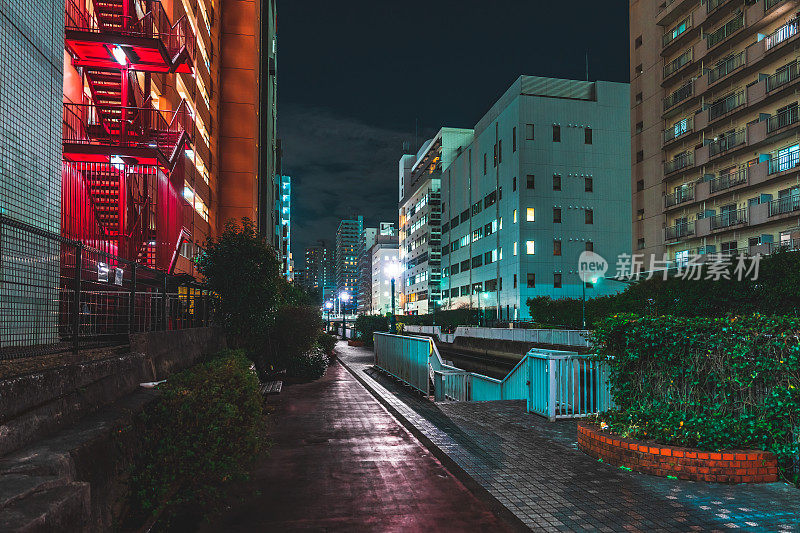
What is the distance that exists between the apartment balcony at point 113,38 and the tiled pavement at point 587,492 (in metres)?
12.7

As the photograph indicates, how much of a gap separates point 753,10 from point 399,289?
340ft

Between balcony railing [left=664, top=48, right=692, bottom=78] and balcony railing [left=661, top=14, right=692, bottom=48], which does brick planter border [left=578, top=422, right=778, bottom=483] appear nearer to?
balcony railing [left=664, top=48, right=692, bottom=78]

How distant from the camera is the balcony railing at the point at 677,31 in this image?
46.1m

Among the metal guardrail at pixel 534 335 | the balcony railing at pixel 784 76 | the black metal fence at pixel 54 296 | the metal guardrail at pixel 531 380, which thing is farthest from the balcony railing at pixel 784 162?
the black metal fence at pixel 54 296

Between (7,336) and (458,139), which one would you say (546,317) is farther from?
(458,139)

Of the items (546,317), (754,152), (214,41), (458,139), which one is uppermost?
(458,139)

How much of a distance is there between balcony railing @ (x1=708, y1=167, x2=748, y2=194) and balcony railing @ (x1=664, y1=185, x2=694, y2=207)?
2.42m

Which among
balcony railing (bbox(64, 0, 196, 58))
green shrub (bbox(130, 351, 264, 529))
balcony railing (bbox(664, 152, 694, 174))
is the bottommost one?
green shrub (bbox(130, 351, 264, 529))

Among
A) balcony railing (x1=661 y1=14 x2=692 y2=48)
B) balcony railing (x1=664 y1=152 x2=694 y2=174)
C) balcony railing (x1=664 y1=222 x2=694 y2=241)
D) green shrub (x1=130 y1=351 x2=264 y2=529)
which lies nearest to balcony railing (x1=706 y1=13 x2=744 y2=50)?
balcony railing (x1=661 y1=14 x2=692 y2=48)

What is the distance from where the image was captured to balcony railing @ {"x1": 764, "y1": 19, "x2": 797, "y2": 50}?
117ft

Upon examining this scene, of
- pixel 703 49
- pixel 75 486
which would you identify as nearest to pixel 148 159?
pixel 75 486

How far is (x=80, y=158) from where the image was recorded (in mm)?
14484

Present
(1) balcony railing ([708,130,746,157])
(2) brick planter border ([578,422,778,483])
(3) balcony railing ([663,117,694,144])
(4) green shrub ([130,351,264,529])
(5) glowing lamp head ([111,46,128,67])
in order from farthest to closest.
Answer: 1. (3) balcony railing ([663,117,694,144])
2. (1) balcony railing ([708,130,746,157])
3. (5) glowing lamp head ([111,46,128,67])
4. (2) brick planter border ([578,422,778,483])
5. (4) green shrub ([130,351,264,529])

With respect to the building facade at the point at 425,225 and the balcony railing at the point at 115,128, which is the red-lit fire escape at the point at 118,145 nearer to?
the balcony railing at the point at 115,128
